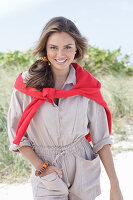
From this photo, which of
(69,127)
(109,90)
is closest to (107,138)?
(69,127)

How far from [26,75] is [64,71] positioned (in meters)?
0.28

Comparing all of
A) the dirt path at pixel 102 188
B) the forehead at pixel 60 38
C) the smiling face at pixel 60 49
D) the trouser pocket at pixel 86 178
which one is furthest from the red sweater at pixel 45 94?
the dirt path at pixel 102 188

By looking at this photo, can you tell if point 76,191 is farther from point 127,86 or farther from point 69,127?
point 127,86

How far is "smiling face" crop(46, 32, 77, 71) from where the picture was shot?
2008 millimetres

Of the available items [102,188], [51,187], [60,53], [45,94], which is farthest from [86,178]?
[102,188]

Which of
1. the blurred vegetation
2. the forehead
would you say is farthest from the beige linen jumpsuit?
the blurred vegetation

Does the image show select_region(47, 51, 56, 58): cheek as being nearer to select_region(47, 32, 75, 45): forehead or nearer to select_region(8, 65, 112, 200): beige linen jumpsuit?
select_region(47, 32, 75, 45): forehead

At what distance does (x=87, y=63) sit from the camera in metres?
8.38

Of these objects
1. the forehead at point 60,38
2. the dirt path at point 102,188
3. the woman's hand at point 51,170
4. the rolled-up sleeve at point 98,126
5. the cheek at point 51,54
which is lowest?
the dirt path at point 102,188

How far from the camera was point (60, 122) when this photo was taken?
1.96 m

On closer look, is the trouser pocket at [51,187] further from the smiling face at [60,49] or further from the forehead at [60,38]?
the forehead at [60,38]

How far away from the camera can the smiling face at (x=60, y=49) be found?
2.01 metres

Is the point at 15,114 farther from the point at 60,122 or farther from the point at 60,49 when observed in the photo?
the point at 60,49

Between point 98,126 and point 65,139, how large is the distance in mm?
293
